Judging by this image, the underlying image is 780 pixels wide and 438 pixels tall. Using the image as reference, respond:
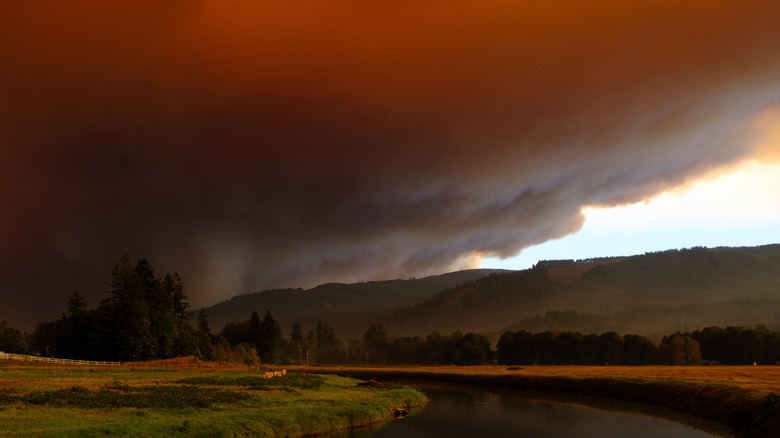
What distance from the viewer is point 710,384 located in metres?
78.4

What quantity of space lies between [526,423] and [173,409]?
37.0 metres

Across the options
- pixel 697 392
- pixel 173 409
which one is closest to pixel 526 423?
pixel 697 392

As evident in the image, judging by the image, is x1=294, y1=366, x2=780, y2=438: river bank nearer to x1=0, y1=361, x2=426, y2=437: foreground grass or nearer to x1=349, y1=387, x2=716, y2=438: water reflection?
x1=349, y1=387, x2=716, y2=438: water reflection

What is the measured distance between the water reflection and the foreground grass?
16.5 feet

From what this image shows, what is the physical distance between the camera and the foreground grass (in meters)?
42.0

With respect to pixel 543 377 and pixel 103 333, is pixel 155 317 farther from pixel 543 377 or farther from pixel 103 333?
pixel 543 377

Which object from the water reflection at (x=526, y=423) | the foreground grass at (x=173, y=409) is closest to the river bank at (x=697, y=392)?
the water reflection at (x=526, y=423)

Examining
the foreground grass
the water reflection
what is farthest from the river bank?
the foreground grass

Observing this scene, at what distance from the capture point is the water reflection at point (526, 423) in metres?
57.5

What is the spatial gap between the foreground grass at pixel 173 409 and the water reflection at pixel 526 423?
16.5 ft

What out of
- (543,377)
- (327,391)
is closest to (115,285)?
(327,391)

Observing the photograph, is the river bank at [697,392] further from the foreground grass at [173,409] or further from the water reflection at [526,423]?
the foreground grass at [173,409]

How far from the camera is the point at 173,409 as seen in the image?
5272cm

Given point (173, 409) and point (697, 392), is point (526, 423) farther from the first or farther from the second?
point (173, 409)
